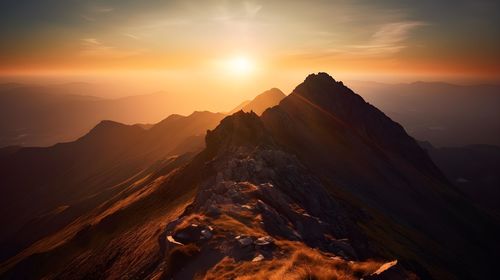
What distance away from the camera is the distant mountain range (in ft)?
111

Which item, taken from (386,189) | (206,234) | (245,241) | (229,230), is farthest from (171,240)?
(386,189)

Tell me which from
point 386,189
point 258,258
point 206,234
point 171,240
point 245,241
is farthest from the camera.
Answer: point 386,189

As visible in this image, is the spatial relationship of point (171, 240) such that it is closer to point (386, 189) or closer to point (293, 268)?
point (293, 268)

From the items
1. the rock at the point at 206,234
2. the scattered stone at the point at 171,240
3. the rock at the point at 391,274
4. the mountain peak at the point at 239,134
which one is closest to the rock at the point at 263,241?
the rock at the point at 206,234

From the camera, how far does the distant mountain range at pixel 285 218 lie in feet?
111

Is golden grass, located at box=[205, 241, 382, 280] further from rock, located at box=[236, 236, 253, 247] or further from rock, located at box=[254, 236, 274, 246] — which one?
rock, located at box=[236, 236, 253, 247]

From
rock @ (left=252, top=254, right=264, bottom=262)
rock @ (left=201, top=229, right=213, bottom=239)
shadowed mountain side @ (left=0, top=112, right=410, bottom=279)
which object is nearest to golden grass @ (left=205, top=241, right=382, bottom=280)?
shadowed mountain side @ (left=0, top=112, right=410, bottom=279)

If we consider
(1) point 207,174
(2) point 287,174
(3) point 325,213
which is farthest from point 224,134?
(3) point 325,213

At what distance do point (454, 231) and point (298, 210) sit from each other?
378ft

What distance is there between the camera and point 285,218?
5069cm

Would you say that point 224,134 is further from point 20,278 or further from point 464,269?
point 464,269

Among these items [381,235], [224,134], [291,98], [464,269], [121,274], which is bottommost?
[464,269]

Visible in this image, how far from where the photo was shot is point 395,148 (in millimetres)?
196375

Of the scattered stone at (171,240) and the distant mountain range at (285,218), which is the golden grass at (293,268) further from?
the scattered stone at (171,240)
